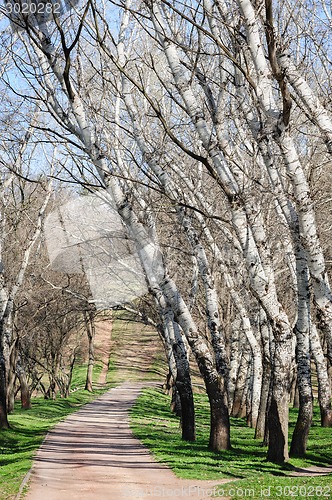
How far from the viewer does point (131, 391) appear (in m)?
46.8

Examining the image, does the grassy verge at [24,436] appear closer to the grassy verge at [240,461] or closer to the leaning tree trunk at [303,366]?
the grassy verge at [240,461]

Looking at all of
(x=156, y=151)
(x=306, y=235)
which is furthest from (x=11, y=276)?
(x=306, y=235)

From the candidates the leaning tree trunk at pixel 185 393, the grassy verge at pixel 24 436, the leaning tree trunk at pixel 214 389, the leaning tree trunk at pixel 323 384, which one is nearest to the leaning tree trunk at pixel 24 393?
the grassy verge at pixel 24 436

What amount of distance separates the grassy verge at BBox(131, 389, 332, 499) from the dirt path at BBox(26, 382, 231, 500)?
16.1 inches

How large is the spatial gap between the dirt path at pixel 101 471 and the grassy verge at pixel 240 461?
1.34ft

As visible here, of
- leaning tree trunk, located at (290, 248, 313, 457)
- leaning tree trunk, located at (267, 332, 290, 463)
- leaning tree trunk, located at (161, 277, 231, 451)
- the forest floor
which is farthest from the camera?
leaning tree trunk, located at (161, 277, 231, 451)

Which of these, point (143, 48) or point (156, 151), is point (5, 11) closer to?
point (156, 151)

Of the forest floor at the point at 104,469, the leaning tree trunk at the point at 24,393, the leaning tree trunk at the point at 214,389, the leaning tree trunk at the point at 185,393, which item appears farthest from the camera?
the leaning tree trunk at the point at 24,393

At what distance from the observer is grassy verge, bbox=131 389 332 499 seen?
9360mm

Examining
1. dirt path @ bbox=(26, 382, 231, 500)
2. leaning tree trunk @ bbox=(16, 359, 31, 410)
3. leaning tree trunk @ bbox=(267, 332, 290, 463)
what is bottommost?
dirt path @ bbox=(26, 382, 231, 500)

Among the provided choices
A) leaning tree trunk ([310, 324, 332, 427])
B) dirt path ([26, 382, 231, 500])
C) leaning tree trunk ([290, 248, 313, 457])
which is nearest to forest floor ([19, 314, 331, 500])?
dirt path ([26, 382, 231, 500])

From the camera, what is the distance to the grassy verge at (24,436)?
11.9 m

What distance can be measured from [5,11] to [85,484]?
25.7 feet

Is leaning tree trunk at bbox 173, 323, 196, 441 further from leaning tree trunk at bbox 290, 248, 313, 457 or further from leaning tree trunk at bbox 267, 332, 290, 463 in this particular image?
leaning tree trunk at bbox 267, 332, 290, 463
